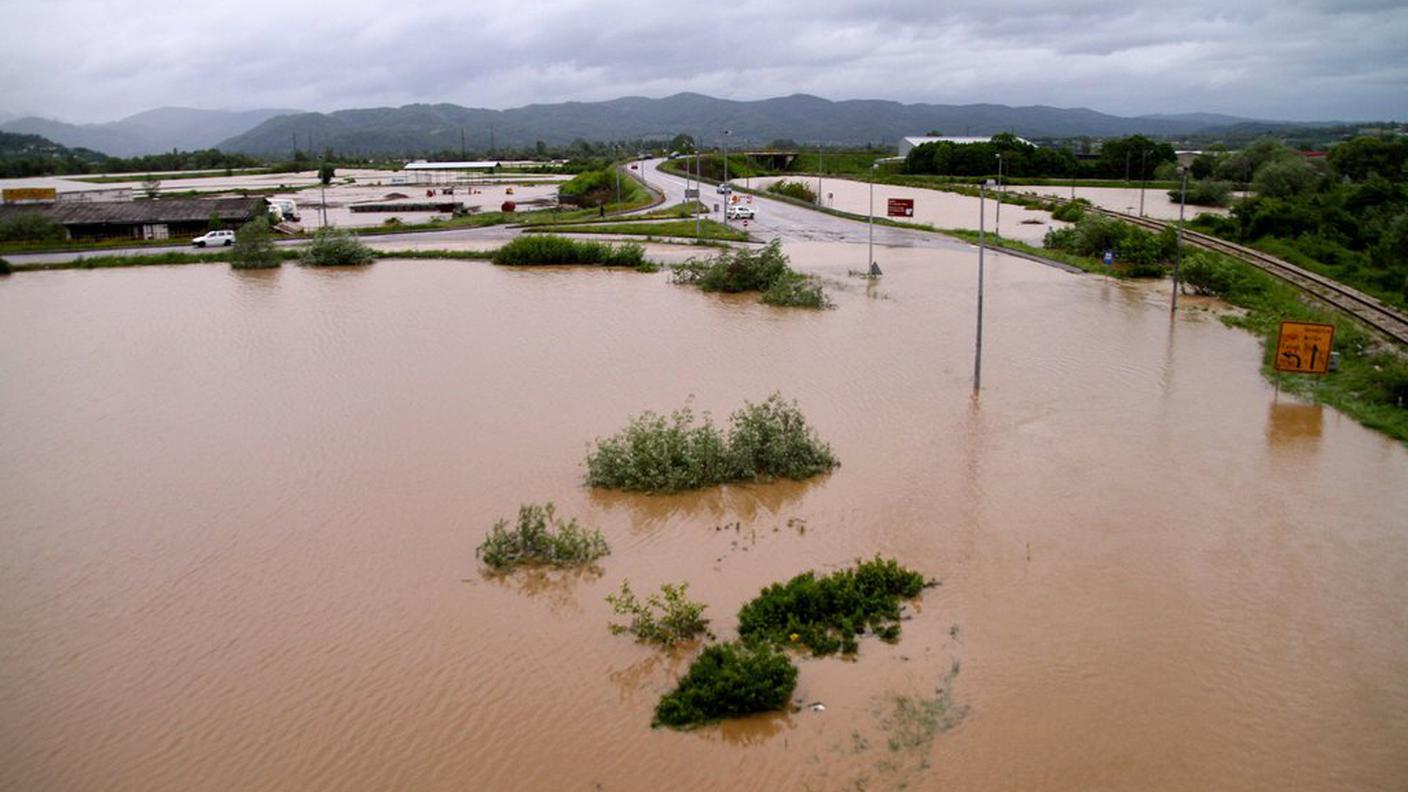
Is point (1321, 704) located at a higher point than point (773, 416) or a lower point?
lower

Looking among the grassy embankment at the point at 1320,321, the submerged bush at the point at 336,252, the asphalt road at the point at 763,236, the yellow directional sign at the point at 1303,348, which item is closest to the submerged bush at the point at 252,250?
the submerged bush at the point at 336,252

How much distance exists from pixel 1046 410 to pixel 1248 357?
6.93 meters

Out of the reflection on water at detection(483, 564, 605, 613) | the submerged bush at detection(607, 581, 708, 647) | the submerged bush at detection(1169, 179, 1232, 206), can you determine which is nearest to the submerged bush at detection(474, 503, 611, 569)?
the reflection on water at detection(483, 564, 605, 613)

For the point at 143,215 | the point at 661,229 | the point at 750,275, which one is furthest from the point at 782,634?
the point at 143,215

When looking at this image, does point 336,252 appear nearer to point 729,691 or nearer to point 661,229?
point 661,229

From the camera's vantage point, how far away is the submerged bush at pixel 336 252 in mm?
36000

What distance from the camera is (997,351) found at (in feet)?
72.3

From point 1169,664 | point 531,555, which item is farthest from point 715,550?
point 1169,664

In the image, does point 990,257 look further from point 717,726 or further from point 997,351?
point 717,726

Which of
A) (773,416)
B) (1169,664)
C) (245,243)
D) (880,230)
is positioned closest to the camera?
(1169,664)

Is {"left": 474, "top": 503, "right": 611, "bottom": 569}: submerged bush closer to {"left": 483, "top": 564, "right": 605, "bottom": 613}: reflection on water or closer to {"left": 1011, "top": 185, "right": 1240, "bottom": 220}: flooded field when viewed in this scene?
{"left": 483, "top": 564, "right": 605, "bottom": 613}: reflection on water

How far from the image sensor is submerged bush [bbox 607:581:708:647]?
980 cm

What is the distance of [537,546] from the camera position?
38.9 feet

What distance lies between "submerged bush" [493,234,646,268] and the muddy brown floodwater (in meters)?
12.7
